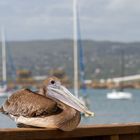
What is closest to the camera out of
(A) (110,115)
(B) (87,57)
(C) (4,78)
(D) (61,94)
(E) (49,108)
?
(E) (49,108)

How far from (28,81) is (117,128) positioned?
9480 cm

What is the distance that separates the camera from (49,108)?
4.63 m

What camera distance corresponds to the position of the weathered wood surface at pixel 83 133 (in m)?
4.29

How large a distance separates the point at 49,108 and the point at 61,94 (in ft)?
0.57

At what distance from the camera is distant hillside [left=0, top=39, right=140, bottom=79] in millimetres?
125562

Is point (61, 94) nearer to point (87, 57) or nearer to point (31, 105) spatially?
point (31, 105)

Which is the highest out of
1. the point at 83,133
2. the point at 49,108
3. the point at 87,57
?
the point at 49,108

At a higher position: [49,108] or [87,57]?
[49,108]

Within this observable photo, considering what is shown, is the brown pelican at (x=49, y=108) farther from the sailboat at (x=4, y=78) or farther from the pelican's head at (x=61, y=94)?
the sailboat at (x=4, y=78)

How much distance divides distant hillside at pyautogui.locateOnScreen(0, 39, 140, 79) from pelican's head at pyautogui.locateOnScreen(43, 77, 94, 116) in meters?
114

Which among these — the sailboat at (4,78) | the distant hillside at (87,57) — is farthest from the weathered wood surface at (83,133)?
the distant hillside at (87,57)

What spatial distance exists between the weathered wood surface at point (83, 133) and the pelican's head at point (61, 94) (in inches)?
6.5

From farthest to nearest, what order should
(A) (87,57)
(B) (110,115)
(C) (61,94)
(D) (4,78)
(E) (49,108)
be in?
(A) (87,57)
(D) (4,78)
(B) (110,115)
(C) (61,94)
(E) (49,108)

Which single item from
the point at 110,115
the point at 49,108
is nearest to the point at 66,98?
the point at 49,108
